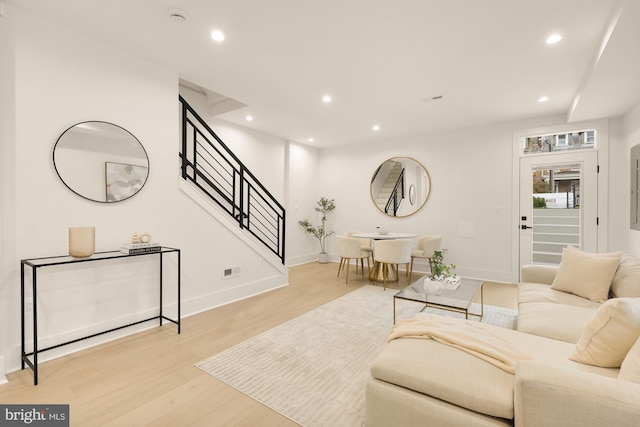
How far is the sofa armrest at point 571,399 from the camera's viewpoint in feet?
3.48

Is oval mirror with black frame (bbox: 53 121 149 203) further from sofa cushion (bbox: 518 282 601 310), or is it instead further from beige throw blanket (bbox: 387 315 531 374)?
sofa cushion (bbox: 518 282 601 310)

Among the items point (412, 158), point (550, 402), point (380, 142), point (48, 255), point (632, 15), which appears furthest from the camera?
point (380, 142)

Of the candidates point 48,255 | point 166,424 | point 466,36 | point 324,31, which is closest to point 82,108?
point 48,255

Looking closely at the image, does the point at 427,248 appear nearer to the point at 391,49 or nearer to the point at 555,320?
the point at 555,320

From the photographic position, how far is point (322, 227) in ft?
24.8

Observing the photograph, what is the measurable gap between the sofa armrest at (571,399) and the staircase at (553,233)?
15.5 ft

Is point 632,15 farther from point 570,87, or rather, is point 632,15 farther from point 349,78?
point 349,78

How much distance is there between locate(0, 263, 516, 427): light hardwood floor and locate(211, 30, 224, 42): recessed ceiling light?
2.87 m

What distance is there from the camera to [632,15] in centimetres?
213

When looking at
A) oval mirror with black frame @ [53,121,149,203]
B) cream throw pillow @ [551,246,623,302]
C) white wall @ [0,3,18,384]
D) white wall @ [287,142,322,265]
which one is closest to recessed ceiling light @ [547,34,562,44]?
cream throw pillow @ [551,246,623,302]

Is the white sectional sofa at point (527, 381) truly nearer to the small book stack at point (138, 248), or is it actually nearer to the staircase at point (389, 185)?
the small book stack at point (138, 248)

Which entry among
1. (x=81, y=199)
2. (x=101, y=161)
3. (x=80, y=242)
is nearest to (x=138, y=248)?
(x=80, y=242)

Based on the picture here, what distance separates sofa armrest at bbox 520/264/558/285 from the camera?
3.38m

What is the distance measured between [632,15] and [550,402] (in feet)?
8.75
